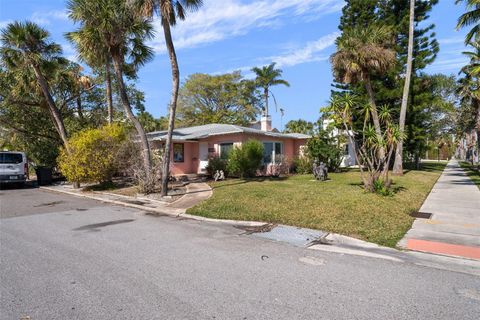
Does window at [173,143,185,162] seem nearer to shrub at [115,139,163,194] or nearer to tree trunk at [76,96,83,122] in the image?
shrub at [115,139,163,194]

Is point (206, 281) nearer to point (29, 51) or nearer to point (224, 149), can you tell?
point (224, 149)

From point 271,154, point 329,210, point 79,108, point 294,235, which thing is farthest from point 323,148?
point 79,108

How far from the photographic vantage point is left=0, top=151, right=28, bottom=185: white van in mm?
Result: 15523

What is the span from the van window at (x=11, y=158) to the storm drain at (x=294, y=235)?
612 inches

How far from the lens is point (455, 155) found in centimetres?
9088

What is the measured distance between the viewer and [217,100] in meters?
38.8

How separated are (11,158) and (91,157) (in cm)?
607

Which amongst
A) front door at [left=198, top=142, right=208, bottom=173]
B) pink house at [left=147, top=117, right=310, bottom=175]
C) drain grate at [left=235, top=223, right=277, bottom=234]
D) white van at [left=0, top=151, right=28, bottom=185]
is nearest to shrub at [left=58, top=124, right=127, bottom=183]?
white van at [left=0, top=151, right=28, bottom=185]

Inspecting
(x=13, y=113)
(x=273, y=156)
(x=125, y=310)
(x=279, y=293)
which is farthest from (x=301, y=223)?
(x=13, y=113)

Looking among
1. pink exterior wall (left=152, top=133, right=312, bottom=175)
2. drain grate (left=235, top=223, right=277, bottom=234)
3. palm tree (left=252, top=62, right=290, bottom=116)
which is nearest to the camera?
drain grate (left=235, top=223, right=277, bottom=234)

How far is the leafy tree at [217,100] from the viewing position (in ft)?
123

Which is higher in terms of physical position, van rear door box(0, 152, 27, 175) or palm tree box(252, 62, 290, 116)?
palm tree box(252, 62, 290, 116)

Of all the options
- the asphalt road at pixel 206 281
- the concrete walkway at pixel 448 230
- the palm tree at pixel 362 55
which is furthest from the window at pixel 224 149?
the asphalt road at pixel 206 281

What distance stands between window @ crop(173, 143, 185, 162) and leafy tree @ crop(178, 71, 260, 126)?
1680 centimetres
